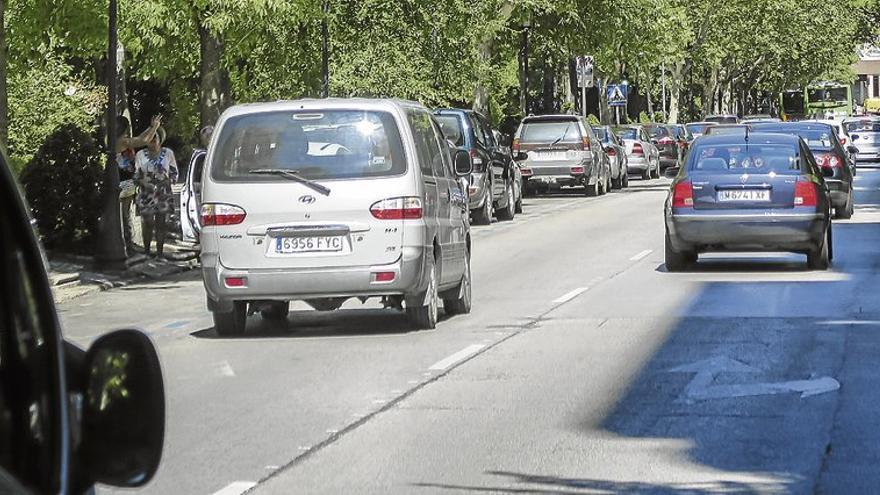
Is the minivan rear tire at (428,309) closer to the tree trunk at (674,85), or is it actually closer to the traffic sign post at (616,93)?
the traffic sign post at (616,93)

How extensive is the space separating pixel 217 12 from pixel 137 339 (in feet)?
82.4

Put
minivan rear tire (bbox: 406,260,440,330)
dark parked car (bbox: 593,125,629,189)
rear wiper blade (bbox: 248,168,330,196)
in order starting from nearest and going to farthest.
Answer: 1. rear wiper blade (bbox: 248,168,330,196)
2. minivan rear tire (bbox: 406,260,440,330)
3. dark parked car (bbox: 593,125,629,189)

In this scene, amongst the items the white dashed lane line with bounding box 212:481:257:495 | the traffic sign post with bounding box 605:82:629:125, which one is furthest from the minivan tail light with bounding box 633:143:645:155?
the white dashed lane line with bounding box 212:481:257:495

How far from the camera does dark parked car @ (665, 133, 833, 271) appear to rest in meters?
20.2

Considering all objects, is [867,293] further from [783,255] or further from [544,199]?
[544,199]

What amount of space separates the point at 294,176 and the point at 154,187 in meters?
9.71

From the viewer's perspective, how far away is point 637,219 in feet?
108

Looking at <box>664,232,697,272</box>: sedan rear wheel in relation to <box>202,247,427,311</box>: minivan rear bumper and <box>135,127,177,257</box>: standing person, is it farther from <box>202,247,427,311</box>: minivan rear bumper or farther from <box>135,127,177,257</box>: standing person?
<box>202,247,427,311</box>: minivan rear bumper

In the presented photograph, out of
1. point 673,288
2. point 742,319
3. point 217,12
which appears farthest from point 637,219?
point 742,319

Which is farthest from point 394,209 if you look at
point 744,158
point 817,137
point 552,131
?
point 552,131

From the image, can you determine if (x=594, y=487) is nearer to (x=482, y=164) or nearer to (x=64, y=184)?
(x=64, y=184)

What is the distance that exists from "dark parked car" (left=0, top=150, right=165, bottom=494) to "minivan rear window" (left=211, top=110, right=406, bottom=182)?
11.5 meters

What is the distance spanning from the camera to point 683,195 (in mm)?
20547

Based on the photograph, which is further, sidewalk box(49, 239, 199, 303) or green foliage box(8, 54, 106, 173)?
green foliage box(8, 54, 106, 173)
